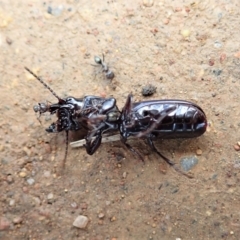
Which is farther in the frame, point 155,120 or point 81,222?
point 81,222

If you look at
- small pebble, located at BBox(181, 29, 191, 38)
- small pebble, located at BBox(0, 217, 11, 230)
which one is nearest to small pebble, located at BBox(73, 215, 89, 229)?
small pebble, located at BBox(0, 217, 11, 230)

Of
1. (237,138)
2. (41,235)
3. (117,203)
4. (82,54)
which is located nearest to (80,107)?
(82,54)

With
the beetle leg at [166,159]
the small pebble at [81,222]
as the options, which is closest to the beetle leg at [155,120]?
the beetle leg at [166,159]

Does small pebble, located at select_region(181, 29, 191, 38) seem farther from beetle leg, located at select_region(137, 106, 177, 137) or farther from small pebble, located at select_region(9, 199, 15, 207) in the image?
small pebble, located at select_region(9, 199, 15, 207)

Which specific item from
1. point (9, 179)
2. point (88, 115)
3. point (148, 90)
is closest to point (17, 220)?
point (9, 179)

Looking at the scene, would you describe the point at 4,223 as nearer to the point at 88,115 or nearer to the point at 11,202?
the point at 11,202

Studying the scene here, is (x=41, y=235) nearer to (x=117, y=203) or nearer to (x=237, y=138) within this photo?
(x=117, y=203)

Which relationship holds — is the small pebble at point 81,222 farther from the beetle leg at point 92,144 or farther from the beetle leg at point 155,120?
the beetle leg at point 155,120
